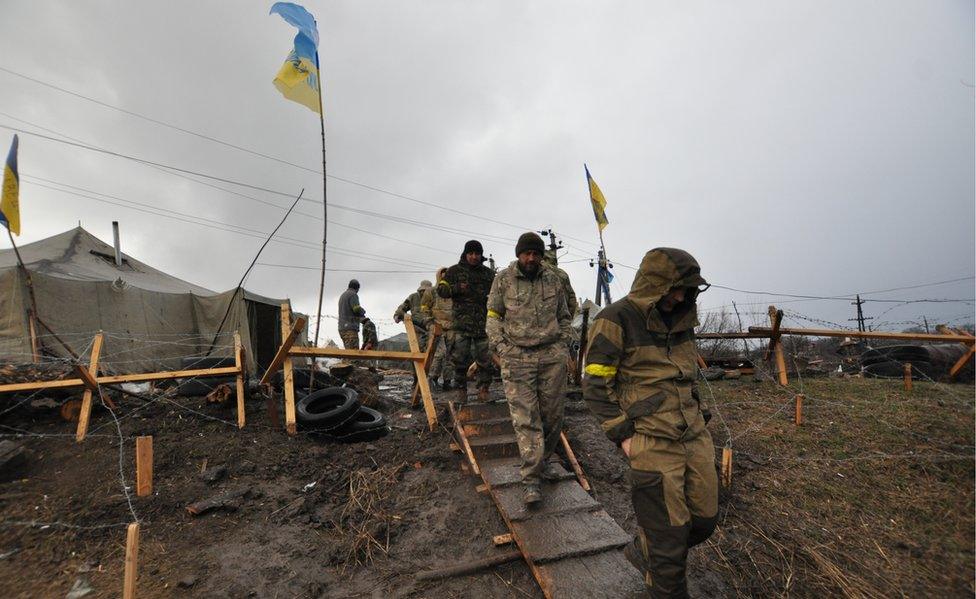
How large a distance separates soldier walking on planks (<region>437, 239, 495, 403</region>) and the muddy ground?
903mm

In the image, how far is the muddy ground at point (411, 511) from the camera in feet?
9.48

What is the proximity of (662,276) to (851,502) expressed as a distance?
9.23 ft

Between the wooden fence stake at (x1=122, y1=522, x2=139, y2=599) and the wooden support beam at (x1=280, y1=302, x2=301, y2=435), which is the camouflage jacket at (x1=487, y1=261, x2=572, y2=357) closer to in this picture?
the wooden support beam at (x1=280, y1=302, x2=301, y2=435)

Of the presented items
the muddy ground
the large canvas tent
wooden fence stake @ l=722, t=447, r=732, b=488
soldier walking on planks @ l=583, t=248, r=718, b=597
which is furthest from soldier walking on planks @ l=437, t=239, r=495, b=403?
the large canvas tent

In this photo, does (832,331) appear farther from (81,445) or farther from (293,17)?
(81,445)

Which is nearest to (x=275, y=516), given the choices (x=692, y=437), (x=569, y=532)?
(x=569, y=532)

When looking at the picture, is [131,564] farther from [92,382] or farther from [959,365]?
[959,365]

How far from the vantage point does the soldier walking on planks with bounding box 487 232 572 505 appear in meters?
3.86

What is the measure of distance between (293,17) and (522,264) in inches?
214

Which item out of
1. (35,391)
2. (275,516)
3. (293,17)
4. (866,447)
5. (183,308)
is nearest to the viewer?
(275,516)

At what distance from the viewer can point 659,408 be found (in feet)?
7.82

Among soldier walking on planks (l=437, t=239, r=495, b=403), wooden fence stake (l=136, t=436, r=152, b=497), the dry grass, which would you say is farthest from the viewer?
soldier walking on planks (l=437, t=239, r=495, b=403)

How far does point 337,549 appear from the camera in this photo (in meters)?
3.30

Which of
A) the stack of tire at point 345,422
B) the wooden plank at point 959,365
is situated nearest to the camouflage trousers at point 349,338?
the stack of tire at point 345,422
